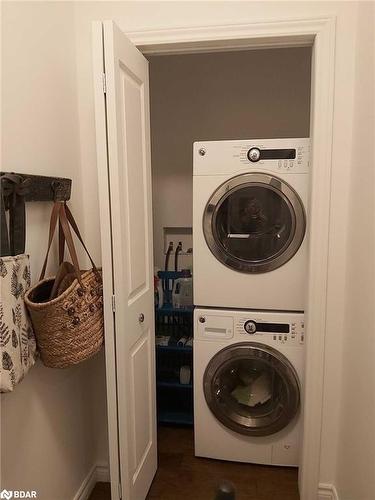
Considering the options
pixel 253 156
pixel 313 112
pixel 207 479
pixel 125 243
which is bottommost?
pixel 207 479

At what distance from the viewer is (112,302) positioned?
1.38 m

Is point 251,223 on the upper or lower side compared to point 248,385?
upper

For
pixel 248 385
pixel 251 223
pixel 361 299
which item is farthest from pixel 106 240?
pixel 248 385

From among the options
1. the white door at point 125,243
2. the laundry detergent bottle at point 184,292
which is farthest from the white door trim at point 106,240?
the laundry detergent bottle at point 184,292

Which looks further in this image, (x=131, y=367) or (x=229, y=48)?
(x=229, y=48)

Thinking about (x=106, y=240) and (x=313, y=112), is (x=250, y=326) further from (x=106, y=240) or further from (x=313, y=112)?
(x=313, y=112)

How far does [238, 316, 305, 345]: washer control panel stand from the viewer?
1875mm

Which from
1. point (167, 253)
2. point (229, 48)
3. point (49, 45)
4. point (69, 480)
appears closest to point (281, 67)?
point (229, 48)

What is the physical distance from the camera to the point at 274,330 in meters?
1.90

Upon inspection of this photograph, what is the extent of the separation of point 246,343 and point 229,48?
1.41 metres

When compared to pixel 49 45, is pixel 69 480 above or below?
below

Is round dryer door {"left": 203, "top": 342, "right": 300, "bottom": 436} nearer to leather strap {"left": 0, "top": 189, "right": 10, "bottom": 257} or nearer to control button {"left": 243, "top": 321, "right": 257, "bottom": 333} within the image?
control button {"left": 243, "top": 321, "right": 257, "bottom": 333}

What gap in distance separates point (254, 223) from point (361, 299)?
685 mm

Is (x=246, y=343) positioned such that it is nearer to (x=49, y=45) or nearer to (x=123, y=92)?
(x=123, y=92)
